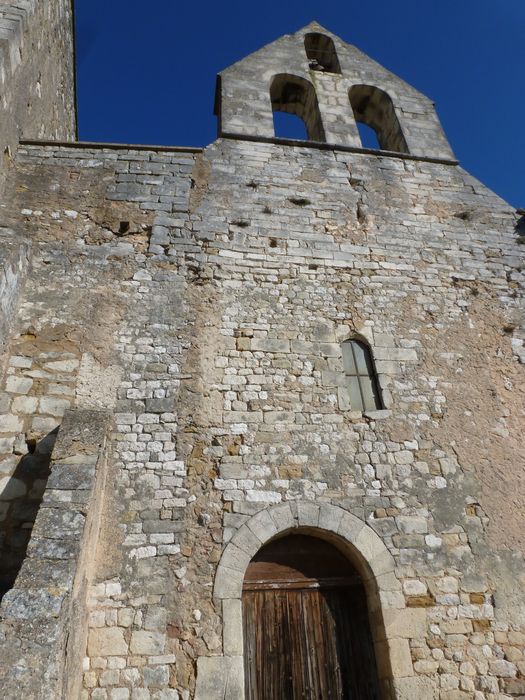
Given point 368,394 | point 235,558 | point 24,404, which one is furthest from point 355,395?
point 24,404

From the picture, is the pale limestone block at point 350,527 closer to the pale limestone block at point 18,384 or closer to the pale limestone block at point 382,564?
the pale limestone block at point 382,564

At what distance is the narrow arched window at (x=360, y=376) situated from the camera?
566 cm

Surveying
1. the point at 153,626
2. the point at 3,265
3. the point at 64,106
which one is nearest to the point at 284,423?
the point at 153,626

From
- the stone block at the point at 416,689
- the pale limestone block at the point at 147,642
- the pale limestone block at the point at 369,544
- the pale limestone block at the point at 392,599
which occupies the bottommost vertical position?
the stone block at the point at 416,689

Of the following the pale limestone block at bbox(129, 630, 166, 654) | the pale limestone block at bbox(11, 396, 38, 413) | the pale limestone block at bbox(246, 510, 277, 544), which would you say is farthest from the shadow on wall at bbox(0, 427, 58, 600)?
the pale limestone block at bbox(246, 510, 277, 544)

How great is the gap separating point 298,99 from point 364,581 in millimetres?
7906

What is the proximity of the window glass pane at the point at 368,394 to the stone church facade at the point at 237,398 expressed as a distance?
3 centimetres

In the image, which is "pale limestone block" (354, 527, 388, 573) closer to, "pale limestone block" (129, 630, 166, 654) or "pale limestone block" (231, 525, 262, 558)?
"pale limestone block" (231, 525, 262, 558)

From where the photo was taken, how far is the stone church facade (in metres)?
4.13

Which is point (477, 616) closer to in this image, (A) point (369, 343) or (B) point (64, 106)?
(A) point (369, 343)

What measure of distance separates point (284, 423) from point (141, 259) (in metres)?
Result: 2.73

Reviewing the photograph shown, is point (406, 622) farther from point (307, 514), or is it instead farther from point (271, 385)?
point (271, 385)

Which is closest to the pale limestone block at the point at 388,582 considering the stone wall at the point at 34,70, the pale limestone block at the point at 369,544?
the pale limestone block at the point at 369,544

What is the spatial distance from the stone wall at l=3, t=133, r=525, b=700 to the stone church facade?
24 mm
